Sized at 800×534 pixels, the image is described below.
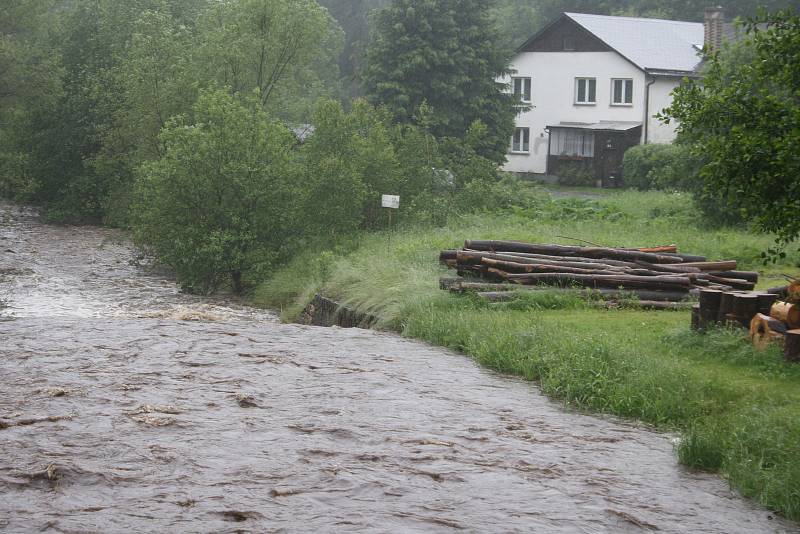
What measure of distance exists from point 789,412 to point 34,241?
31400 millimetres

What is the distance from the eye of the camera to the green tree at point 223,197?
1067 inches

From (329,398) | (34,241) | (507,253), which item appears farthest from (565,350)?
(34,241)

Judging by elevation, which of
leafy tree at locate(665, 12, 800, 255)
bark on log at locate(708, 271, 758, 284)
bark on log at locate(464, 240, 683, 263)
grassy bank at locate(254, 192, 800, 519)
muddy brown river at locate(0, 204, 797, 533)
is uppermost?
leafy tree at locate(665, 12, 800, 255)

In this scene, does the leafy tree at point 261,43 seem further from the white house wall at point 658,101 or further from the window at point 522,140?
the window at point 522,140

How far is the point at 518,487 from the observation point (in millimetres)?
9359

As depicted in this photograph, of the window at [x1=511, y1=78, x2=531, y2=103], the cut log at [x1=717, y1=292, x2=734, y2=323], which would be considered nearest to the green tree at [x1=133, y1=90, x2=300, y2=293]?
the cut log at [x1=717, y1=292, x2=734, y2=323]

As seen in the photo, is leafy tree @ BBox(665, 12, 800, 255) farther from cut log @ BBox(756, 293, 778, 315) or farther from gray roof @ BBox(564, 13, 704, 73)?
gray roof @ BBox(564, 13, 704, 73)

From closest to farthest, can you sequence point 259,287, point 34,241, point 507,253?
point 507,253, point 259,287, point 34,241

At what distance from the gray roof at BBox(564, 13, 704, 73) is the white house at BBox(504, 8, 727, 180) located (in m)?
0.05

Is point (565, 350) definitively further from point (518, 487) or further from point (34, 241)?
point (34, 241)

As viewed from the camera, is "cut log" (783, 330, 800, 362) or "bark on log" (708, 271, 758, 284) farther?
"bark on log" (708, 271, 758, 284)

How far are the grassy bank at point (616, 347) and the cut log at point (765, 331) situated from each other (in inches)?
6.3

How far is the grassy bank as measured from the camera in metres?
10.1

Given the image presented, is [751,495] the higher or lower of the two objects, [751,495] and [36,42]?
the lower
